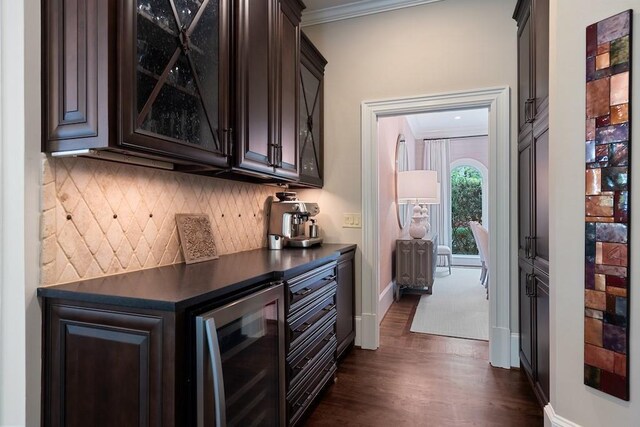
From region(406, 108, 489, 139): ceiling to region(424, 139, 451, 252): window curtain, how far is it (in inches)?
8.9

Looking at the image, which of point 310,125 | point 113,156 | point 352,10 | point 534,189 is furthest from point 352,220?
point 113,156

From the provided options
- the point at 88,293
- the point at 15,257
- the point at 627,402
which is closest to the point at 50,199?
the point at 15,257

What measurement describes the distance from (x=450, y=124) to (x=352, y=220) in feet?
15.7

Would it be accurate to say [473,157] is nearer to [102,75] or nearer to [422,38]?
[422,38]

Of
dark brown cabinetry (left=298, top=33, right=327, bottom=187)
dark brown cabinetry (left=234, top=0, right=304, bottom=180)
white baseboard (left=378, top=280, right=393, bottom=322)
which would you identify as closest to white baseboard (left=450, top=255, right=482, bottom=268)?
white baseboard (left=378, top=280, right=393, bottom=322)

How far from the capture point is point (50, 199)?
125 centimetres

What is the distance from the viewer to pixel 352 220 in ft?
10.2

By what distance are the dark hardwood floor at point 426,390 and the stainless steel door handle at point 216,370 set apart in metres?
0.96

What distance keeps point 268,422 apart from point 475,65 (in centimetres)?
284

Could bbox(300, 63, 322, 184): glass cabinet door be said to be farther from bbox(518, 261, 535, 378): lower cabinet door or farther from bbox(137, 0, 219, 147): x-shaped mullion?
bbox(518, 261, 535, 378): lower cabinet door

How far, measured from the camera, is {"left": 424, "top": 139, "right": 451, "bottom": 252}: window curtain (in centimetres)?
750

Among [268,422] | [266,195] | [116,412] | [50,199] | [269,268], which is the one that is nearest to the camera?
[116,412]

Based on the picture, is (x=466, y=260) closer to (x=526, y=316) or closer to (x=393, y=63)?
(x=526, y=316)

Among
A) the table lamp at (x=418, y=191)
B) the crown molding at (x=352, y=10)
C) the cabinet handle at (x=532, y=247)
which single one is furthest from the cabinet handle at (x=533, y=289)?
the table lamp at (x=418, y=191)
